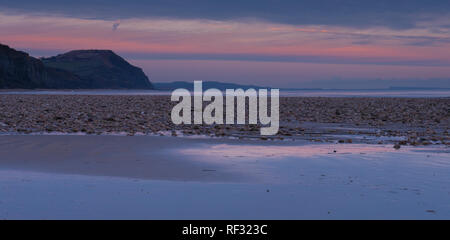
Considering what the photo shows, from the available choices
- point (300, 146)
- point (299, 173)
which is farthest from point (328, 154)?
point (299, 173)

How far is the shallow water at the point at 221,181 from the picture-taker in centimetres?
940

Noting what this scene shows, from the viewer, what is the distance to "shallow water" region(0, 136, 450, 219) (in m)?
9.40

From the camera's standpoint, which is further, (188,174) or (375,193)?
(188,174)

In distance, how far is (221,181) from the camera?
12.3 metres

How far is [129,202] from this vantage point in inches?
394

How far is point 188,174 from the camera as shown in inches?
521
